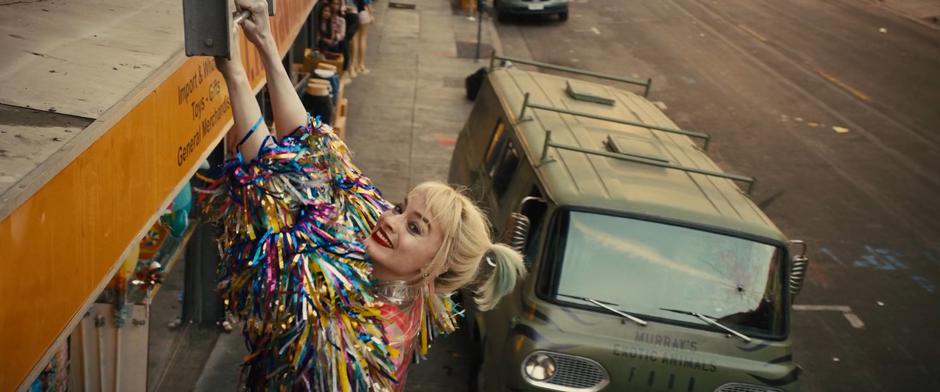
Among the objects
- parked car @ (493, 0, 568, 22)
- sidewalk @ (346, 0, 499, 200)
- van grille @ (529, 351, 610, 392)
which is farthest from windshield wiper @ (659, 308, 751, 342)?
parked car @ (493, 0, 568, 22)

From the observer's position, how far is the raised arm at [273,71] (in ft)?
7.72

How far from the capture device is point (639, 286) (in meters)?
5.89

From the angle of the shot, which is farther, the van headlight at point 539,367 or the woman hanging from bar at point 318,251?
the van headlight at point 539,367

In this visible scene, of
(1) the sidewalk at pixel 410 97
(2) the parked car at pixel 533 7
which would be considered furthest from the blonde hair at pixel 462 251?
(2) the parked car at pixel 533 7

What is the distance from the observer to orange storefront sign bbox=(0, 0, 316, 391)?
8.54 ft

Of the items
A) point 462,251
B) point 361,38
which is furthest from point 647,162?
point 361,38

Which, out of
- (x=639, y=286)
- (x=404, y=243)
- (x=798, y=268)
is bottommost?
(x=639, y=286)

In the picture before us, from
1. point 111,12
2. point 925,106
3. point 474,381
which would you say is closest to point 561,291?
point 474,381

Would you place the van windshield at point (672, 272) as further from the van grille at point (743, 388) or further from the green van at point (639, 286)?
the van grille at point (743, 388)

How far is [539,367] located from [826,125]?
40.0 ft

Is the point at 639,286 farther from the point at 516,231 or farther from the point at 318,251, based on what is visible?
the point at 318,251

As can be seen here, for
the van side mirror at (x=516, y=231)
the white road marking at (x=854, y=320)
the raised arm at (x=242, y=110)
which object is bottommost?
the white road marking at (x=854, y=320)

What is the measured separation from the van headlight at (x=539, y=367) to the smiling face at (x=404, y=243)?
10.0 feet

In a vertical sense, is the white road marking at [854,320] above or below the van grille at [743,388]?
below
